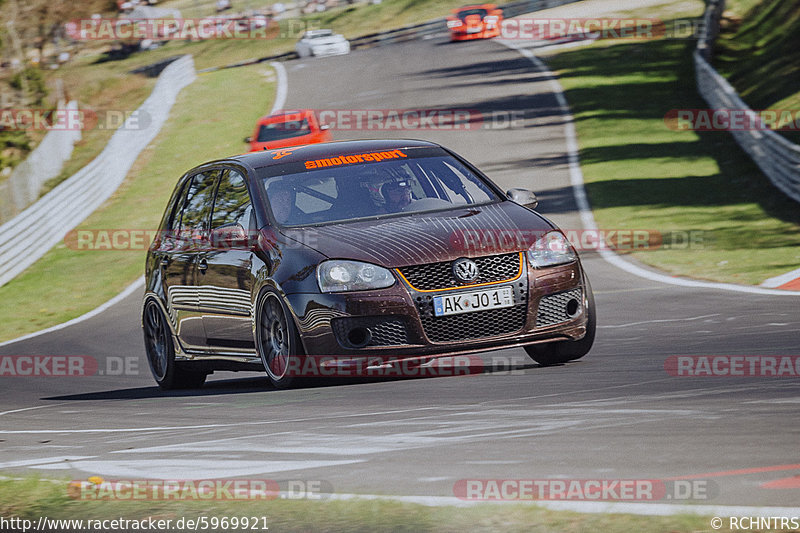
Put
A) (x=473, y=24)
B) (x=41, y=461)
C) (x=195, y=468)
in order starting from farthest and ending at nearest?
(x=473, y=24)
(x=41, y=461)
(x=195, y=468)

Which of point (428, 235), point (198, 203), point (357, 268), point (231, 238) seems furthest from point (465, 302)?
point (198, 203)

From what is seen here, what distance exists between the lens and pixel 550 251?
27.3 feet

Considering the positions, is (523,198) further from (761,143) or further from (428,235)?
(761,143)

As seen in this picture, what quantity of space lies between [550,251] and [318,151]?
207 cm

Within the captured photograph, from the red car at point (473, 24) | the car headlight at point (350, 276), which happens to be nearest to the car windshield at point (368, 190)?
the car headlight at point (350, 276)

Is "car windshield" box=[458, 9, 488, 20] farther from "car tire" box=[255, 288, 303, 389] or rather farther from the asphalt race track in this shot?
"car tire" box=[255, 288, 303, 389]

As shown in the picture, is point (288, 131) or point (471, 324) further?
point (288, 131)

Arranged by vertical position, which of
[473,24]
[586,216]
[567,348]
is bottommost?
[473,24]

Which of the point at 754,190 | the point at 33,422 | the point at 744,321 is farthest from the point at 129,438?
the point at 754,190

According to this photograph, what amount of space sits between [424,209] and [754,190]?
13304 millimetres

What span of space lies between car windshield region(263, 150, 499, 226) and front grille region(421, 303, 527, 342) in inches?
45.0

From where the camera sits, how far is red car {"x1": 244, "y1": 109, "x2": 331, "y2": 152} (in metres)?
25.8

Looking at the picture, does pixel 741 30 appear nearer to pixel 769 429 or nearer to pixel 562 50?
pixel 562 50

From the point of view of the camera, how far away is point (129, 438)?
716 cm
